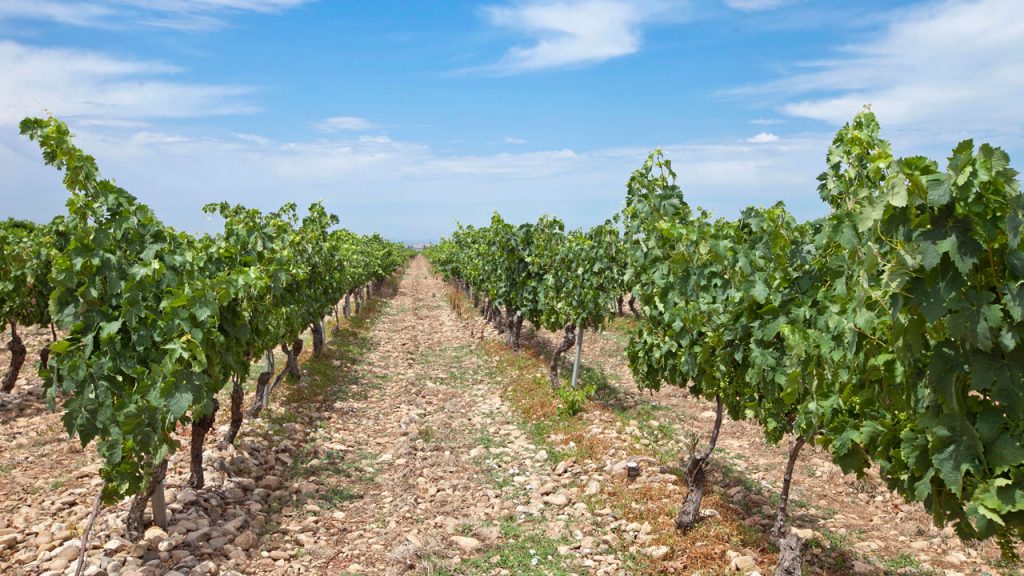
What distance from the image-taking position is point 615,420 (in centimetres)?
1193

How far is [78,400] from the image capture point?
5.86m

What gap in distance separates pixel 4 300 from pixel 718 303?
1394 cm

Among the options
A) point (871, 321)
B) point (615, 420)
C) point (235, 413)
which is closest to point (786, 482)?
→ point (871, 321)

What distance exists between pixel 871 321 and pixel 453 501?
257 inches

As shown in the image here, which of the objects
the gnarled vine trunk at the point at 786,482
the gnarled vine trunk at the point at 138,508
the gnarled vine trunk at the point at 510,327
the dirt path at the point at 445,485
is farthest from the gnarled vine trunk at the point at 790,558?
the gnarled vine trunk at the point at 510,327

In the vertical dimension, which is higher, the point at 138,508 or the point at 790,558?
the point at 138,508

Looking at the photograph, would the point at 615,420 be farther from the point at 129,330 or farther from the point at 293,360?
the point at 129,330

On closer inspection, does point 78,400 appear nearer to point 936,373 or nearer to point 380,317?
point 936,373

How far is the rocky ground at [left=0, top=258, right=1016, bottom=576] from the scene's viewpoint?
22.0 ft

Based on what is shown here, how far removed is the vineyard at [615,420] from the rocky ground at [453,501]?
46 mm

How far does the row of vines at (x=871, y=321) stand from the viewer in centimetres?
292

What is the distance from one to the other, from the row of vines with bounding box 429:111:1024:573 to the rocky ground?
4.10 ft

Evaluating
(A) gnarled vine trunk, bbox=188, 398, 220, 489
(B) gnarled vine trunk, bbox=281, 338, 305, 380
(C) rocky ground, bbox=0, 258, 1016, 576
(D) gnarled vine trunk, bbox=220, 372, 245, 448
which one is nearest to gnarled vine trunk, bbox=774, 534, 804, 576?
(C) rocky ground, bbox=0, 258, 1016, 576

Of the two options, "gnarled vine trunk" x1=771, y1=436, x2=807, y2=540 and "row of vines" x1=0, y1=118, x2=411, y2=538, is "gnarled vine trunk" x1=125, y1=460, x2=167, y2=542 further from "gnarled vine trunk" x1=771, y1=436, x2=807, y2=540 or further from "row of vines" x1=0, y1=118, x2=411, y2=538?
"gnarled vine trunk" x1=771, y1=436, x2=807, y2=540
